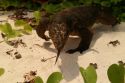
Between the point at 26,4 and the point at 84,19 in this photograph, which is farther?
the point at 26,4

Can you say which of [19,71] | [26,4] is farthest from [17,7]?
[19,71]

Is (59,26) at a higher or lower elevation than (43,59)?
higher

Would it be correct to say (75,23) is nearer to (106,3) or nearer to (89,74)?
(106,3)

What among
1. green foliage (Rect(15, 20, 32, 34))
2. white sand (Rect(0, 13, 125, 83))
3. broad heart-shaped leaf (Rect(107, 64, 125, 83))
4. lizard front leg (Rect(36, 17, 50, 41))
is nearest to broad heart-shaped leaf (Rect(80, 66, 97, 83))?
broad heart-shaped leaf (Rect(107, 64, 125, 83))

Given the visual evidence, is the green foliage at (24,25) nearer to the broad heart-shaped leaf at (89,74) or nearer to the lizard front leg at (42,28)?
the broad heart-shaped leaf at (89,74)

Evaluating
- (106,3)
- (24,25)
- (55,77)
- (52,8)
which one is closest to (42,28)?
(52,8)

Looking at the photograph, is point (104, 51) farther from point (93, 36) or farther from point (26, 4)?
point (26, 4)
